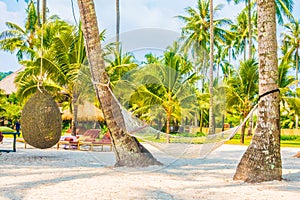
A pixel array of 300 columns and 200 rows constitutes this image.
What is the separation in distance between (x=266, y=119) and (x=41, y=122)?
386cm

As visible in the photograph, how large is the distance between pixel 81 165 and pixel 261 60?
12.2 feet

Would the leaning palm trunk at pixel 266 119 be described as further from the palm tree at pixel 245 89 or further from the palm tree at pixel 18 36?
the palm tree at pixel 18 36

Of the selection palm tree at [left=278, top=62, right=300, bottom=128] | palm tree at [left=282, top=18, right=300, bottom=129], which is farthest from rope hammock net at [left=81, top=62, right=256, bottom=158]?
palm tree at [left=282, top=18, right=300, bottom=129]

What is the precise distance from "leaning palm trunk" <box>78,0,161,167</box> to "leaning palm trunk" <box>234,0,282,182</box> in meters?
1.78

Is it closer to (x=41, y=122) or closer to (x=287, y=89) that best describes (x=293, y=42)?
(x=287, y=89)

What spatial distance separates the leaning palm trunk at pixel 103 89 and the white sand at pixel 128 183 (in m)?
0.23

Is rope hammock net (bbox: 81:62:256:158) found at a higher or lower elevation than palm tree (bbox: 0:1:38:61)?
lower

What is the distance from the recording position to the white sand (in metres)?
4.78

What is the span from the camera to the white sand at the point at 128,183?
478 cm

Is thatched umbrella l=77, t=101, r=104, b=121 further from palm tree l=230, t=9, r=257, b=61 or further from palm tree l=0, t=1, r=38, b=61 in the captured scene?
palm tree l=230, t=9, r=257, b=61

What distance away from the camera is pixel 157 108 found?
13750mm

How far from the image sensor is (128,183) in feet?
18.2

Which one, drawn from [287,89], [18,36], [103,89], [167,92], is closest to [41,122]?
[103,89]

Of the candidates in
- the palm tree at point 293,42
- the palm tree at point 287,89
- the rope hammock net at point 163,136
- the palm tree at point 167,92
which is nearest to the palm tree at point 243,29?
the palm tree at point 293,42
